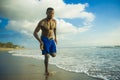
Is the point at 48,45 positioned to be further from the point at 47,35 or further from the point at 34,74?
the point at 34,74

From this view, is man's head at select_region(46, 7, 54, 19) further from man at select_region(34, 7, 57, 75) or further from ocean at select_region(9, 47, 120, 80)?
ocean at select_region(9, 47, 120, 80)

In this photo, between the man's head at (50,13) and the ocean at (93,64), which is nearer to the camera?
the man's head at (50,13)

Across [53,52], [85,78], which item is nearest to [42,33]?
[53,52]

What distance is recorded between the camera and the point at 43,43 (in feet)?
15.8

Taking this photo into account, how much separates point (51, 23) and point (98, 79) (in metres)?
1.70

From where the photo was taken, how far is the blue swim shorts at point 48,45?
4.81m

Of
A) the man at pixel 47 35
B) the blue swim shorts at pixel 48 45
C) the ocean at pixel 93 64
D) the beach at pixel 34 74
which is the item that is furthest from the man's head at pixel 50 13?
the ocean at pixel 93 64

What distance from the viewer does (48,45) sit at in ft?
15.8

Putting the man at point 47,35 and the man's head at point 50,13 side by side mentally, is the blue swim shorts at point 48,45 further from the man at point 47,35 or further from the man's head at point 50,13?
the man's head at point 50,13

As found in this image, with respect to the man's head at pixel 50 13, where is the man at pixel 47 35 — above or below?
below

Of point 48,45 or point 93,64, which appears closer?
point 48,45

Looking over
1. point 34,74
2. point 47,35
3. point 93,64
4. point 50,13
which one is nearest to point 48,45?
point 47,35

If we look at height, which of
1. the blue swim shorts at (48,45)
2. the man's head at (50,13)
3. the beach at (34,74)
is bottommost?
the beach at (34,74)

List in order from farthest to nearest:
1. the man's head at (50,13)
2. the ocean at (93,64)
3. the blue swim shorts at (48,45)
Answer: the ocean at (93,64) < the blue swim shorts at (48,45) < the man's head at (50,13)
